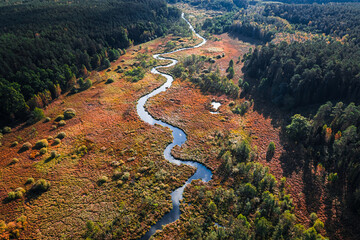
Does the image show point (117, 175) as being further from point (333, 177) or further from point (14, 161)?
point (333, 177)

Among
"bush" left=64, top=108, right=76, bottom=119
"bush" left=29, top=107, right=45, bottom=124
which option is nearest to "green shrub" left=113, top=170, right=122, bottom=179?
"bush" left=64, top=108, right=76, bottom=119

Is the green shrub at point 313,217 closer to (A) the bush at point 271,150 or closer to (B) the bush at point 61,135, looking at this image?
(A) the bush at point 271,150

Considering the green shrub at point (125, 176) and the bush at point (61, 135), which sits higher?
the bush at point (61, 135)

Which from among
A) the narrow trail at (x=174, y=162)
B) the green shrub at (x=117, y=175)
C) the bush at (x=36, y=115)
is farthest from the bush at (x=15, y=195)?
the bush at (x=36, y=115)

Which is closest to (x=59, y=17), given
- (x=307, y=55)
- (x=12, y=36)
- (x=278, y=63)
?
(x=12, y=36)

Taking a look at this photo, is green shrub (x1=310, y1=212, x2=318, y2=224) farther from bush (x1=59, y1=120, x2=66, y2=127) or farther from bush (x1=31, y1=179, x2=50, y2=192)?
bush (x1=59, y1=120, x2=66, y2=127)

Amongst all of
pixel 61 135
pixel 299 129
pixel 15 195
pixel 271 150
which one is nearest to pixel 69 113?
pixel 61 135

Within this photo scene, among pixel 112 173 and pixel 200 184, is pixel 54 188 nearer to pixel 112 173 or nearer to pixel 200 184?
pixel 112 173

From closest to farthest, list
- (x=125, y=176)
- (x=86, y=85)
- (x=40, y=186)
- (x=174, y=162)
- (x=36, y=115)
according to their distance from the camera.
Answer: (x=40, y=186)
(x=125, y=176)
(x=174, y=162)
(x=36, y=115)
(x=86, y=85)
